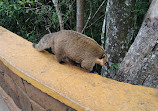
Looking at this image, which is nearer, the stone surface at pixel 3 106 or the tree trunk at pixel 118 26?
the tree trunk at pixel 118 26

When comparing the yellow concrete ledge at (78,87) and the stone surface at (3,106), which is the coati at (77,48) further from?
the stone surface at (3,106)

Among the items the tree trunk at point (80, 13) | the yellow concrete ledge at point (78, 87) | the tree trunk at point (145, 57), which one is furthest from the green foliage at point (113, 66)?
the tree trunk at point (80, 13)

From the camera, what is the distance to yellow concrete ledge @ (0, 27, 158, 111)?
1.35 metres

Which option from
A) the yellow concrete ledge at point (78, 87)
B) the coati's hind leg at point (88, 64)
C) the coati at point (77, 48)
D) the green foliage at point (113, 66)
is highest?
the coati at point (77, 48)

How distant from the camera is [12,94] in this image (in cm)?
249

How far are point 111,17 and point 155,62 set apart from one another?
1.11m

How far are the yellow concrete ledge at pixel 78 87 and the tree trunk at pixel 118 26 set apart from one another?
1104mm

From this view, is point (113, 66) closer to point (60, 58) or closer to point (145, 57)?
point (145, 57)

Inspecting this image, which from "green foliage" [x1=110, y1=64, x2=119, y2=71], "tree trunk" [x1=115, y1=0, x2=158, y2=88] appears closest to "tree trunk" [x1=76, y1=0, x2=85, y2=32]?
"green foliage" [x1=110, y1=64, x2=119, y2=71]

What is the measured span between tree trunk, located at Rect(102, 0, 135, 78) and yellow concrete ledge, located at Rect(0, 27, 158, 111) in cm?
110

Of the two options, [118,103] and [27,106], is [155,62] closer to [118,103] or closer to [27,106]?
[118,103]

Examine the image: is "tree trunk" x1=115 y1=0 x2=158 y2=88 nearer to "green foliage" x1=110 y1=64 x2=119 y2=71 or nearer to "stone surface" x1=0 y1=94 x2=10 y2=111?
"green foliage" x1=110 y1=64 x2=119 y2=71

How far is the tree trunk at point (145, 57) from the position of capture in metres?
1.74

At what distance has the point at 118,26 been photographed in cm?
254
